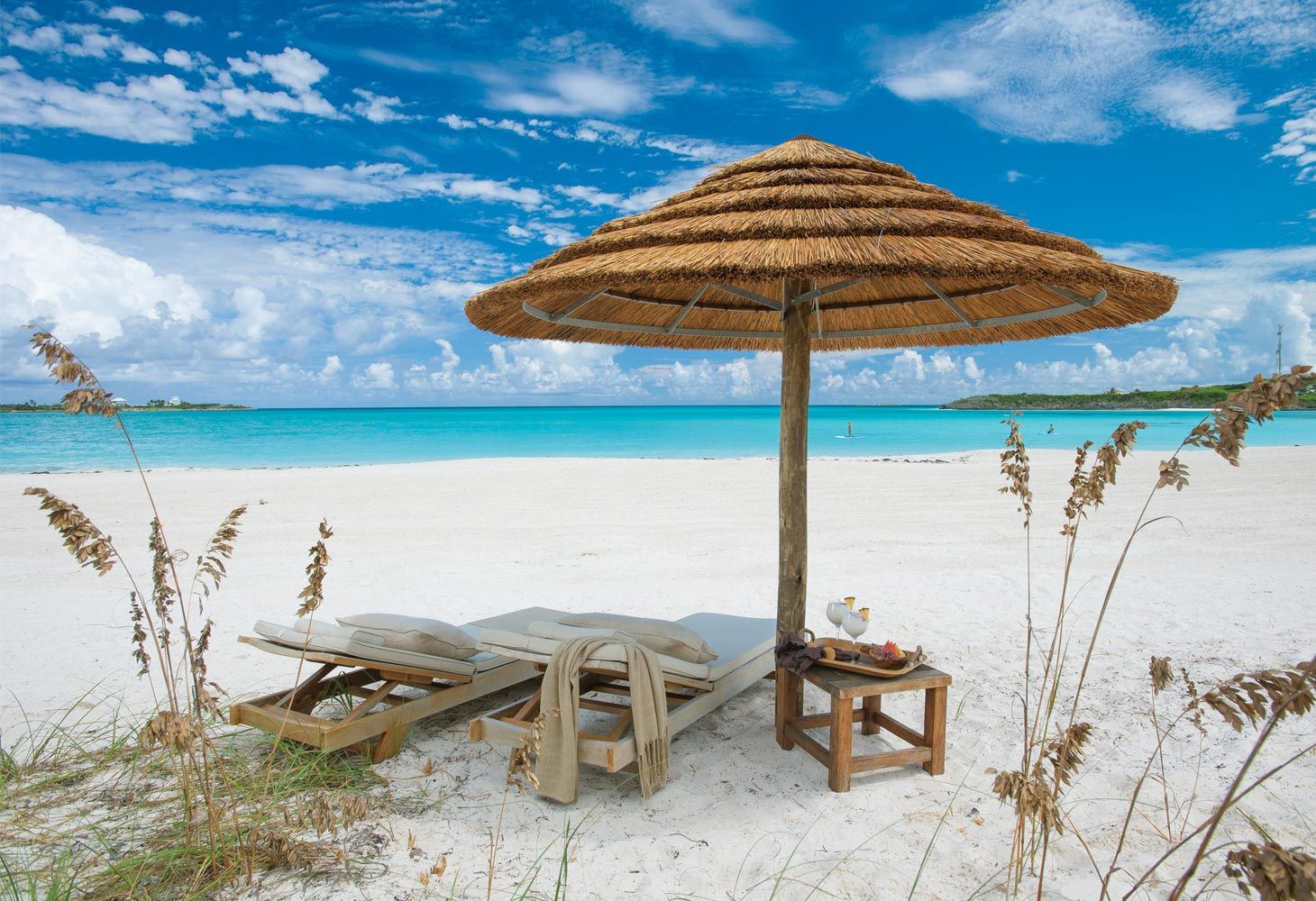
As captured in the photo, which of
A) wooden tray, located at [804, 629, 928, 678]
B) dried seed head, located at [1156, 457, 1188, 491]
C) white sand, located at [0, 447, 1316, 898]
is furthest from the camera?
wooden tray, located at [804, 629, 928, 678]

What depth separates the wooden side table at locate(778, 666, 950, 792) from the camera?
2799 millimetres

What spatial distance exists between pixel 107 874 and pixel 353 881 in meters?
0.68

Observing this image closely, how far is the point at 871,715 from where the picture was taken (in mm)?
3410

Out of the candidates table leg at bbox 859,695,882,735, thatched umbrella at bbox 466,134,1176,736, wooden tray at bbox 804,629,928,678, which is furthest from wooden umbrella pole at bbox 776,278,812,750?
wooden tray at bbox 804,629,928,678

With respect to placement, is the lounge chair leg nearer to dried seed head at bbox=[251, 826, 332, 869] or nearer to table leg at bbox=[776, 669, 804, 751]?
dried seed head at bbox=[251, 826, 332, 869]

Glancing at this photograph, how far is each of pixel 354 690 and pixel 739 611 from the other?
2.98 meters

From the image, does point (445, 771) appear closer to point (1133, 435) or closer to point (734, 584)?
point (1133, 435)

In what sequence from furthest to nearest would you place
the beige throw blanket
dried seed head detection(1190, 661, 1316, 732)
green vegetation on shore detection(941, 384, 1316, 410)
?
green vegetation on shore detection(941, 384, 1316, 410) < the beige throw blanket < dried seed head detection(1190, 661, 1316, 732)

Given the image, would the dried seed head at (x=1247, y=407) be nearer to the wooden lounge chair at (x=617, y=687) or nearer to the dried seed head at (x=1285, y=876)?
the dried seed head at (x=1285, y=876)

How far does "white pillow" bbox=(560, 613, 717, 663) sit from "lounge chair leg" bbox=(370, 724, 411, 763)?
0.80 m

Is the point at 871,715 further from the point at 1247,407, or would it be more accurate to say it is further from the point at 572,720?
the point at 1247,407

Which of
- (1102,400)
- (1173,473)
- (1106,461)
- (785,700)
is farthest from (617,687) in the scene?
(1102,400)

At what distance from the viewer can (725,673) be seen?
330 centimetres

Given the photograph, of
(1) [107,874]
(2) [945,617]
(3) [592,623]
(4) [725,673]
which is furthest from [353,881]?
(2) [945,617]
